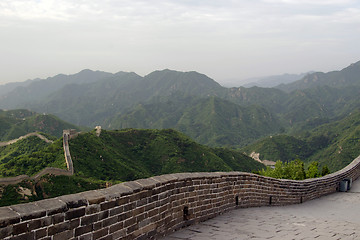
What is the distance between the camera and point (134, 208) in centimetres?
557

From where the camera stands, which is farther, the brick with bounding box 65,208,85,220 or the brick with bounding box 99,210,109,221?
the brick with bounding box 99,210,109,221

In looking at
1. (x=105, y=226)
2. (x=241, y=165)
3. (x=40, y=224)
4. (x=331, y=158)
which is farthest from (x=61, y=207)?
(x=331, y=158)

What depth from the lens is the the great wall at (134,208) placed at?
3.98m

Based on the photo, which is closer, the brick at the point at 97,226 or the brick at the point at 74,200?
the brick at the point at 74,200

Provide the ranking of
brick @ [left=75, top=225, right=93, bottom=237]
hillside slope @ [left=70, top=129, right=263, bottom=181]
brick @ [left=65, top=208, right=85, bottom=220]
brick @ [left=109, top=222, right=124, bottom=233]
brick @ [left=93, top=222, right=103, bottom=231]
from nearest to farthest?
brick @ [left=65, top=208, right=85, bottom=220] → brick @ [left=75, top=225, right=93, bottom=237] → brick @ [left=93, top=222, right=103, bottom=231] → brick @ [left=109, top=222, right=124, bottom=233] → hillside slope @ [left=70, top=129, right=263, bottom=181]

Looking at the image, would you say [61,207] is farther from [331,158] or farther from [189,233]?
[331,158]

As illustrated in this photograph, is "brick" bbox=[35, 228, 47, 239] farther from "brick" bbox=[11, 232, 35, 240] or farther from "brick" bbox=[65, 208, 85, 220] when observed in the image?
"brick" bbox=[65, 208, 85, 220]

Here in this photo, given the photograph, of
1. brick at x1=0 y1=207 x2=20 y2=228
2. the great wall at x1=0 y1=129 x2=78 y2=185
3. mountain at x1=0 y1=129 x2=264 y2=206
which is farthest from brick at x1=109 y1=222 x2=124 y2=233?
the great wall at x1=0 y1=129 x2=78 y2=185

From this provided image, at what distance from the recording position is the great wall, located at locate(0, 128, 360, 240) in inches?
157

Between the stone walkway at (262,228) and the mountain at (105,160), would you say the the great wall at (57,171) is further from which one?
the stone walkway at (262,228)

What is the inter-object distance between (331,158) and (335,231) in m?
98.3

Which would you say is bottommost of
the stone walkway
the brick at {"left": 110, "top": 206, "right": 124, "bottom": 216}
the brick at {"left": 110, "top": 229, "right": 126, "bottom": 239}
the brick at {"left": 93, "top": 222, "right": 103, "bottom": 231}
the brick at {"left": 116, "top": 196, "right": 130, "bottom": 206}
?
the stone walkway

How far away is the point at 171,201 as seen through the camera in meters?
6.71

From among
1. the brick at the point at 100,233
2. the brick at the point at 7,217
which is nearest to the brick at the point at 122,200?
the brick at the point at 100,233
